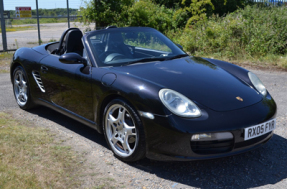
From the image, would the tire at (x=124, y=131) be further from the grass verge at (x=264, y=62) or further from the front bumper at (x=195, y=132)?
the grass verge at (x=264, y=62)

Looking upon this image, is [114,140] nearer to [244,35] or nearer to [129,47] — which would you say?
[129,47]

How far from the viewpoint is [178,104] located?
10.4 feet

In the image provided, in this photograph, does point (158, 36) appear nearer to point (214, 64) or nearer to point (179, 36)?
point (214, 64)

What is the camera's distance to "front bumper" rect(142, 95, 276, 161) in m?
3.01

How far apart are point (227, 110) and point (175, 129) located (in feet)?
1.85

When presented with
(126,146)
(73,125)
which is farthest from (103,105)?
(73,125)

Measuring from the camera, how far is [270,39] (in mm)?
10016

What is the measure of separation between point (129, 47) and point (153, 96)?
4.22ft

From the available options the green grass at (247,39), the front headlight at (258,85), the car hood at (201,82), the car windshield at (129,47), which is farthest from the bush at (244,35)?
the car hood at (201,82)

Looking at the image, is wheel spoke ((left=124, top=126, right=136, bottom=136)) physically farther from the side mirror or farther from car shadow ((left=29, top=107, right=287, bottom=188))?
the side mirror

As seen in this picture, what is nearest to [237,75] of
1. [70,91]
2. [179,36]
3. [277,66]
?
[70,91]

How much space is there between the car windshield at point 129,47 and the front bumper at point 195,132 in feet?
3.82

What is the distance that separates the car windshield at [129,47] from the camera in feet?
13.4

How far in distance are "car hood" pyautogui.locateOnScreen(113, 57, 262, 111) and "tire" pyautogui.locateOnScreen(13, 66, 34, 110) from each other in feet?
6.85
